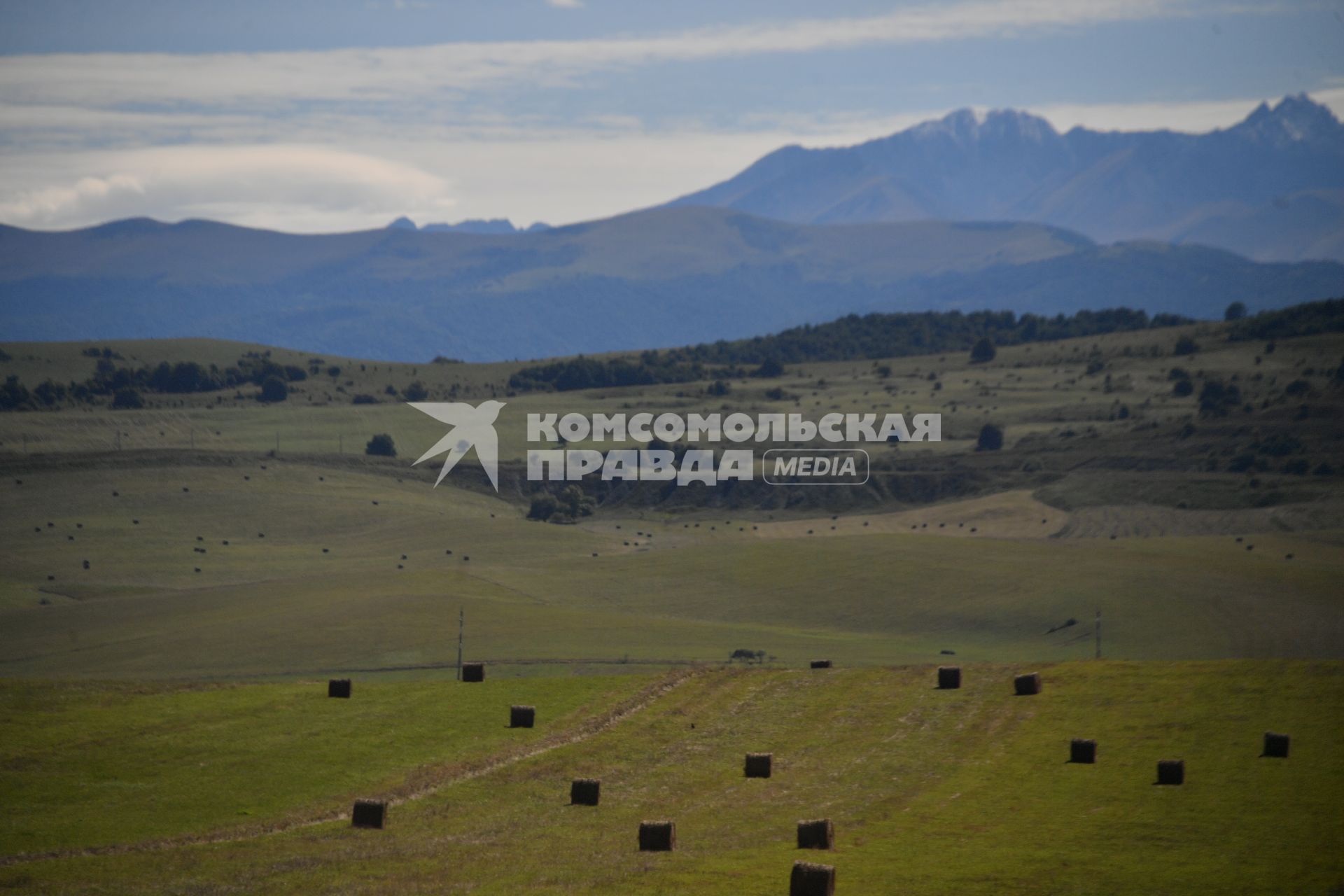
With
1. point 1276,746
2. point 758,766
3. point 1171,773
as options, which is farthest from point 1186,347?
point 758,766

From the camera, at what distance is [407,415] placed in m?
179

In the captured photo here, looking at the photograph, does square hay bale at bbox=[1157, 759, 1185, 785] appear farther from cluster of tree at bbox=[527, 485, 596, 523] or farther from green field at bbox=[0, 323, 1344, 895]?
cluster of tree at bbox=[527, 485, 596, 523]

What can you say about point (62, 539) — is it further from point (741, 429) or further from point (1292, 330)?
point (1292, 330)

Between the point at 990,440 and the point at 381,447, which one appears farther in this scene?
the point at 381,447

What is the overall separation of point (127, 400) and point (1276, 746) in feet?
548

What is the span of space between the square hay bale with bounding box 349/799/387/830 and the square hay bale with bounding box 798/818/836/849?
8912 millimetres

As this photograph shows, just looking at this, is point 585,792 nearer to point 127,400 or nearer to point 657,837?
point 657,837

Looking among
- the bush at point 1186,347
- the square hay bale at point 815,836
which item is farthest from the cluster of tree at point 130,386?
the square hay bale at point 815,836

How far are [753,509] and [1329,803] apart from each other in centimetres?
11743

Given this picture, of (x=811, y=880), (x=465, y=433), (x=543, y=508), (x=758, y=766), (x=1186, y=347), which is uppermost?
(x=1186, y=347)

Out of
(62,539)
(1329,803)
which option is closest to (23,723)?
(1329,803)

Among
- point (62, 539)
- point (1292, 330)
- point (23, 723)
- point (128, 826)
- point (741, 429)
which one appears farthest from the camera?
point (1292, 330)

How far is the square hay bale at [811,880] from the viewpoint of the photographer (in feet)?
81.3

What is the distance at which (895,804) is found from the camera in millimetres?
32281
